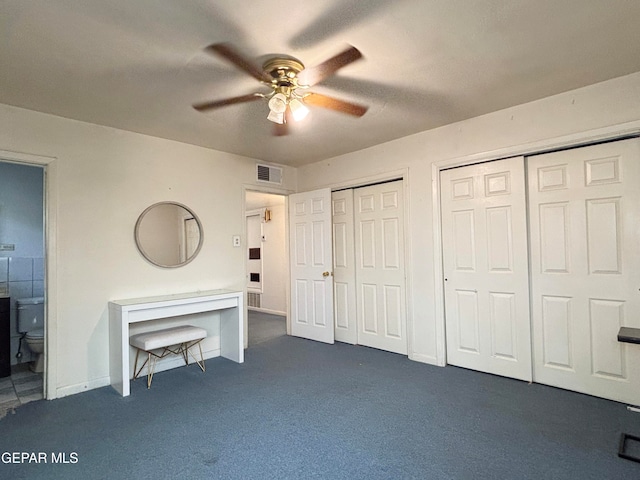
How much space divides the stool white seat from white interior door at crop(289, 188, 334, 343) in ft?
4.83

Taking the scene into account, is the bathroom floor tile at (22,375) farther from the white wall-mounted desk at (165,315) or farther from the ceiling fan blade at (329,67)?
the ceiling fan blade at (329,67)

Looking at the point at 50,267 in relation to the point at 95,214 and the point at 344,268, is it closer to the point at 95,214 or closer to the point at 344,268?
the point at 95,214

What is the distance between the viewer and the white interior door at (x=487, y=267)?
3.06m

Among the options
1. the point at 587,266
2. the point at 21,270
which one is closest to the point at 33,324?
the point at 21,270

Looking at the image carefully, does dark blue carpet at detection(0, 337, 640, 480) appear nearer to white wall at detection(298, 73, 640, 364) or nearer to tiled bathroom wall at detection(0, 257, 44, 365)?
white wall at detection(298, 73, 640, 364)

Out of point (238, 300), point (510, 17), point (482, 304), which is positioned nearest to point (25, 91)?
point (238, 300)

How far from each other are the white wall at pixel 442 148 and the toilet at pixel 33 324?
373 centimetres

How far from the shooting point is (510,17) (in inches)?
72.7

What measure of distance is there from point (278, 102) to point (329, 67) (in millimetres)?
370

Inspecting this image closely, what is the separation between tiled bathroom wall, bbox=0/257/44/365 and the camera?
383cm

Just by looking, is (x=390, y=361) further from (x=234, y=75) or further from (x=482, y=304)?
(x=234, y=75)

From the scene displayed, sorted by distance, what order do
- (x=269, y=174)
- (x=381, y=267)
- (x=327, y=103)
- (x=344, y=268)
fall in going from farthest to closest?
1. (x=269, y=174)
2. (x=344, y=268)
3. (x=381, y=267)
4. (x=327, y=103)

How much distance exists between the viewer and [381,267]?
4152 millimetres

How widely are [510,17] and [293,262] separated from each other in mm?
3678
